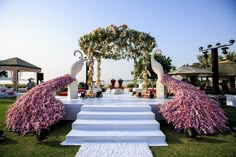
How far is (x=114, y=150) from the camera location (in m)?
3.49

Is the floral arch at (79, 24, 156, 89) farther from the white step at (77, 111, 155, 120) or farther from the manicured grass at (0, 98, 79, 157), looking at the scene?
the manicured grass at (0, 98, 79, 157)

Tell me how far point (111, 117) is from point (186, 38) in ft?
23.1

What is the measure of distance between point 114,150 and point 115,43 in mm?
5653

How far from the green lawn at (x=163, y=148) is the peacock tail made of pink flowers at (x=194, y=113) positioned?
0.73 feet

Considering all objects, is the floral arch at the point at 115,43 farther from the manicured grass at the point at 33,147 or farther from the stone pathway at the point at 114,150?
the stone pathway at the point at 114,150

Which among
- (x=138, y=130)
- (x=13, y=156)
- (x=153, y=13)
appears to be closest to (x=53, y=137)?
(x=13, y=156)

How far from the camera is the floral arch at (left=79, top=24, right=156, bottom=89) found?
8.05 meters

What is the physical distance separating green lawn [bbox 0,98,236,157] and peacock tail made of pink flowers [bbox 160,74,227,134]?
0.73 ft

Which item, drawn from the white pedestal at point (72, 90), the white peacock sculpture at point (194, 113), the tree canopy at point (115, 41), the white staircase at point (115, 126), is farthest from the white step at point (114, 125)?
the tree canopy at point (115, 41)

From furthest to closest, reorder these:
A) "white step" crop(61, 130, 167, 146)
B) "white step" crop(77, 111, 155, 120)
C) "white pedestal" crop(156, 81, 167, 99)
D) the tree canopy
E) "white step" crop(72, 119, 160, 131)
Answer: the tree canopy, "white pedestal" crop(156, 81, 167, 99), "white step" crop(77, 111, 155, 120), "white step" crop(72, 119, 160, 131), "white step" crop(61, 130, 167, 146)

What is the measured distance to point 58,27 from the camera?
8289 mm

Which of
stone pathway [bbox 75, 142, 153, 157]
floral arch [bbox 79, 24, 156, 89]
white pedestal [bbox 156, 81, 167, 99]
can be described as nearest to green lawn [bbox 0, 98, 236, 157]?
stone pathway [bbox 75, 142, 153, 157]

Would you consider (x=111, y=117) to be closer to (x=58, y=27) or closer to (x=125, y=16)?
(x=58, y=27)

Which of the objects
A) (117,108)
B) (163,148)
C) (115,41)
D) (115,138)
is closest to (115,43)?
(115,41)
